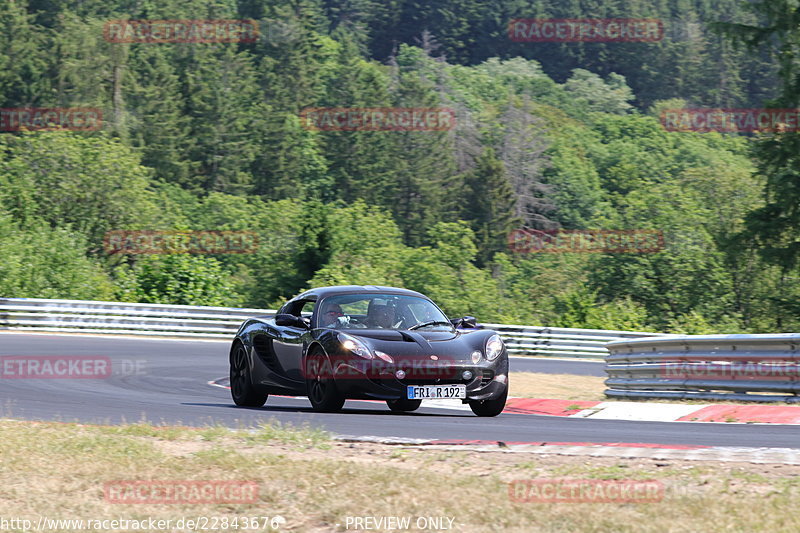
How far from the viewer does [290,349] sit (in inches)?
479

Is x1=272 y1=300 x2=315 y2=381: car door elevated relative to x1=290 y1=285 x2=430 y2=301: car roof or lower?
lower

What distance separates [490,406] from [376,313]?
1.57m

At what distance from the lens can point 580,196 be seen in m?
96.9

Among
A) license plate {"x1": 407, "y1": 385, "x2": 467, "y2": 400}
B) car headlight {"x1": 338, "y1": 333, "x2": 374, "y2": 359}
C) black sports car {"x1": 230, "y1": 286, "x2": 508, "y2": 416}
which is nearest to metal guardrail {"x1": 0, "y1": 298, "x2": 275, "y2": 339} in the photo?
black sports car {"x1": 230, "y1": 286, "x2": 508, "y2": 416}

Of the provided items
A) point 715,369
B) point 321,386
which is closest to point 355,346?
point 321,386

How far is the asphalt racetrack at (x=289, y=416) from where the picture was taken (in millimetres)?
9625

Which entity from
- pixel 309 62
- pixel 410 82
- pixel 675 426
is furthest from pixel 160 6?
pixel 675 426

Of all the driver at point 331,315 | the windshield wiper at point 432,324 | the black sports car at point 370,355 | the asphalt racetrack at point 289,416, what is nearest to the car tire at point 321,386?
the black sports car at point 370,355

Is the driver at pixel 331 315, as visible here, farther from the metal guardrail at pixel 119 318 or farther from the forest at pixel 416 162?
the forest at pixel 416 162

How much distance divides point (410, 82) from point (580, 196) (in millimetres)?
17825

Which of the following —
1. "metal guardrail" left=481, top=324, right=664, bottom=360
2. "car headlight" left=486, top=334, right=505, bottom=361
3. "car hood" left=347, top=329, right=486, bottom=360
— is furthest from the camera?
"metal guardrail" left=481, top=324, right=664, bottom=360

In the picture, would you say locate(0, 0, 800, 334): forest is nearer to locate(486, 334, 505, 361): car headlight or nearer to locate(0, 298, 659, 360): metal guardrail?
locate(0, 298, 659, 360): metal guardrail

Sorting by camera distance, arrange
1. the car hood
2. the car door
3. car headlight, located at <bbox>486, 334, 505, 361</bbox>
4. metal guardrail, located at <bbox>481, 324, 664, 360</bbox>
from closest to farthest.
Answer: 1. the car hood
2. car headlight, located at <bbox>486, 334, 505, 361</bbox>
3. the car door
4. metal guardrail, located at <bbox>481, 324, 664, 360</bbox>

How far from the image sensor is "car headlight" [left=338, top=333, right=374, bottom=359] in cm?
1113
